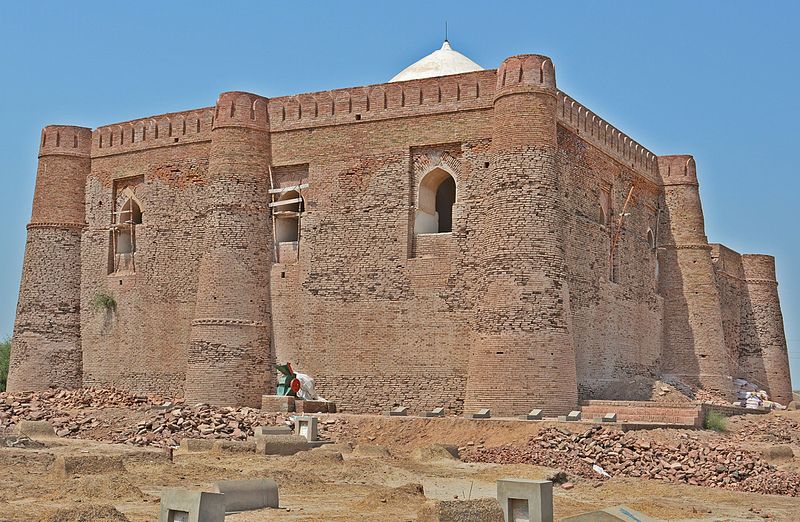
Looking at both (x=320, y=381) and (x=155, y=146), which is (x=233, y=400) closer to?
(x=320, y=381)

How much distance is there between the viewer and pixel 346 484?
12719 millimetres

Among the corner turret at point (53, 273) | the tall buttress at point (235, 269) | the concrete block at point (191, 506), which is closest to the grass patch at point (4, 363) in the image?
the corner turret at point (53, 273)

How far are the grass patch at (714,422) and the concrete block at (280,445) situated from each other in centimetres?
713

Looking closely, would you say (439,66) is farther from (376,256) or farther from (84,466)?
(84,466)

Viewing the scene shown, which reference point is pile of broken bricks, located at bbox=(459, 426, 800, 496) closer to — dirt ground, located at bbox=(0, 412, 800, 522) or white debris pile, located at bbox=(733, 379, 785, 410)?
dirt ground, located at bbox=(0, 412, 800, 522)

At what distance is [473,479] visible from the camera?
13.6 meters

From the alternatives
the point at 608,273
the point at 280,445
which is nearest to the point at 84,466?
the point at 280,445

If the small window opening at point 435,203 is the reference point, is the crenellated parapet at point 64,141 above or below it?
above

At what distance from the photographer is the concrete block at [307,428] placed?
1653cm

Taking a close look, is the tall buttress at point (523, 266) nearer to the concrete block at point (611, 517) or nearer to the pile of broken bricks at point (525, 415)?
the pile of broken bricks at point (525, 415)

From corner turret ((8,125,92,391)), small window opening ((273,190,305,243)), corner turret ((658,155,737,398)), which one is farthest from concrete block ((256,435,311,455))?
corner turret ((658,155,737,398))

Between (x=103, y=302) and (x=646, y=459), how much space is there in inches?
575

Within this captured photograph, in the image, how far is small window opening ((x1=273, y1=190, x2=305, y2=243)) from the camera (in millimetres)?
22641

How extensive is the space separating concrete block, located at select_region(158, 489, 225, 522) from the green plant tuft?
16.9 metres
